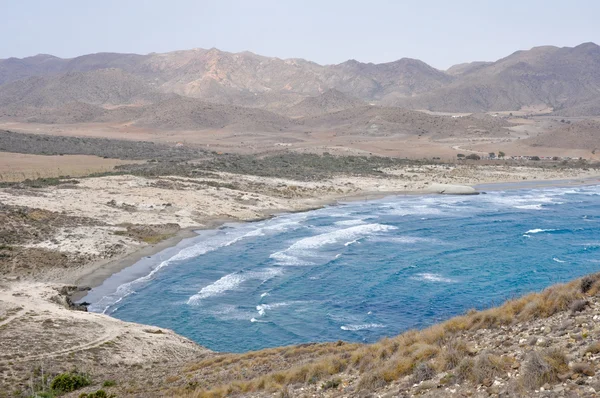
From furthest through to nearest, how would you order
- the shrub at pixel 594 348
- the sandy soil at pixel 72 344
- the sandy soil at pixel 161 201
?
1. the sandy soil at pixel 161 201
2. the sandy soil at pixel 72 344
3. the shrub at pixel 594 348

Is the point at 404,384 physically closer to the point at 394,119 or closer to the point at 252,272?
the point at 252,272

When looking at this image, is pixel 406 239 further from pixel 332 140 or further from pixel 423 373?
pixel 332 140

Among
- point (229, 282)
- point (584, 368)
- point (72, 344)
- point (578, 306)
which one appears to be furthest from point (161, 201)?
point (584, 368)

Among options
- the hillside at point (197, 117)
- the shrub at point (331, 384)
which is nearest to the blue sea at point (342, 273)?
the shrub at point (331, 384)

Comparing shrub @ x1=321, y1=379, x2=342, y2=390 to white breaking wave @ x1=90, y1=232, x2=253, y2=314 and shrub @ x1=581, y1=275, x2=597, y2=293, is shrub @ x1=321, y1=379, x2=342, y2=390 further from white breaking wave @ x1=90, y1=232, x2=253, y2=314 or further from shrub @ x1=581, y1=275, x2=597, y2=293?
white breaking wave @ x1=90, y1=232, x2=253, y2=314

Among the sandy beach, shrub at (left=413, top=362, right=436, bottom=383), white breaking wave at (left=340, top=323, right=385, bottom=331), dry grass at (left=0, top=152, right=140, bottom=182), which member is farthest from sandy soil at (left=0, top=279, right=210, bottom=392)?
dry grass at (left=0, top=152, right=140, bottom=182)

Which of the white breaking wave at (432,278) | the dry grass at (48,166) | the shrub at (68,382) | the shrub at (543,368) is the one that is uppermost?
the dry grass at (48,166)

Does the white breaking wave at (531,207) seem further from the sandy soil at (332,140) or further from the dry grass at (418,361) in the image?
the sandy soil at (332,140)
